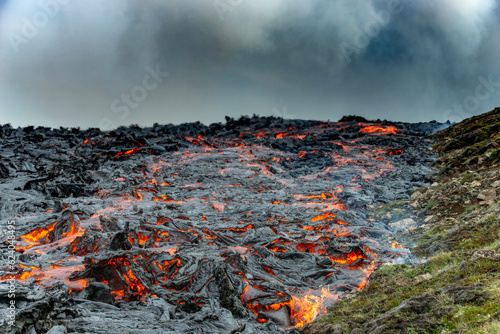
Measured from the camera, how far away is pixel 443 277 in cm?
363

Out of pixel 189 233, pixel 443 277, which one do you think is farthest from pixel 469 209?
pixel 189 233

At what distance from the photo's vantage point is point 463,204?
22.4 feet

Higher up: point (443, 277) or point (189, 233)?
point (189, 233)

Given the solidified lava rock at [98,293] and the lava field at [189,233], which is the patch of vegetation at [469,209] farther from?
the solidified lava rock at [98,293]

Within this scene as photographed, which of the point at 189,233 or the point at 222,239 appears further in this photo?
the point at 189,233

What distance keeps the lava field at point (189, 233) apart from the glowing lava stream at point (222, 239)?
0.04 metres

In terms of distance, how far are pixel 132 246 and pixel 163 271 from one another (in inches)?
53.3

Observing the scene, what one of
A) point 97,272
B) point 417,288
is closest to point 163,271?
point 97,272

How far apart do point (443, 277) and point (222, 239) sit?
5.22m

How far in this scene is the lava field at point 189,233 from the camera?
14.6 feet

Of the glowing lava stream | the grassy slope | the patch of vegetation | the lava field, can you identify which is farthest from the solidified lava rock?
the patch of vegetation

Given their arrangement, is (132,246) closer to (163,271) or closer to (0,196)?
(163,271)

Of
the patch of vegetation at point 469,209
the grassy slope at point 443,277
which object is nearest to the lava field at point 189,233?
the grassy slope at point 443,277

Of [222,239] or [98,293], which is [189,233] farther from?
[98,293]
